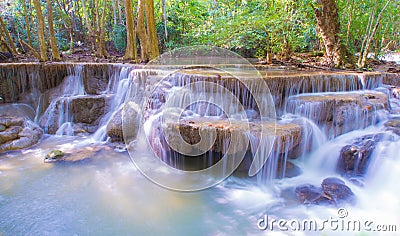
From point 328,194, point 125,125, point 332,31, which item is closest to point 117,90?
point 125,125

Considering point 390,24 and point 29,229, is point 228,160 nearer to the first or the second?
point 29,229

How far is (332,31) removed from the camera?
343 inches

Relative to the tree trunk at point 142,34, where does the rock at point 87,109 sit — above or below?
below

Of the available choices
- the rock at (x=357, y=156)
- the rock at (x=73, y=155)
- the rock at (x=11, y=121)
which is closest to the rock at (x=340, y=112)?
the rock at (x=357, y=156)

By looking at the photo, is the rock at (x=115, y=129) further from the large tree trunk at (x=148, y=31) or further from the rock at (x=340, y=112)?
the rock at (x=340, y=112)

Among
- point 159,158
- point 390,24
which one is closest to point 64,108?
point 159,158

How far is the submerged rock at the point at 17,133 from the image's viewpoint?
6.11m

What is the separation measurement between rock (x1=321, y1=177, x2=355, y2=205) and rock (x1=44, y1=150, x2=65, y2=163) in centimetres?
511

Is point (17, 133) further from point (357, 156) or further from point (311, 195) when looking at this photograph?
point (357, 156)

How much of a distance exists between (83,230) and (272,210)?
2.65 m

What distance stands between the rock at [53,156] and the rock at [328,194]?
4.73 metres

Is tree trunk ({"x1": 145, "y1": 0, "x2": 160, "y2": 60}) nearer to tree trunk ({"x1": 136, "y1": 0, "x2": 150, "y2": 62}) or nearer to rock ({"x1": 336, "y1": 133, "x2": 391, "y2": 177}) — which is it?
tree trunk ({"x1": 136, "y1": 0, "x2": 150, "y2": 62})

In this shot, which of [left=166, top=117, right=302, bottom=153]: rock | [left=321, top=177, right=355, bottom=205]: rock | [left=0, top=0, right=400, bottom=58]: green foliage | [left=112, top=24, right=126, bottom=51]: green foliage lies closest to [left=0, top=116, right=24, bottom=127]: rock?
[left=166, top=117, right=302, bottom=153]: rock

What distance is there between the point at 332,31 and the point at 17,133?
31.6ft
